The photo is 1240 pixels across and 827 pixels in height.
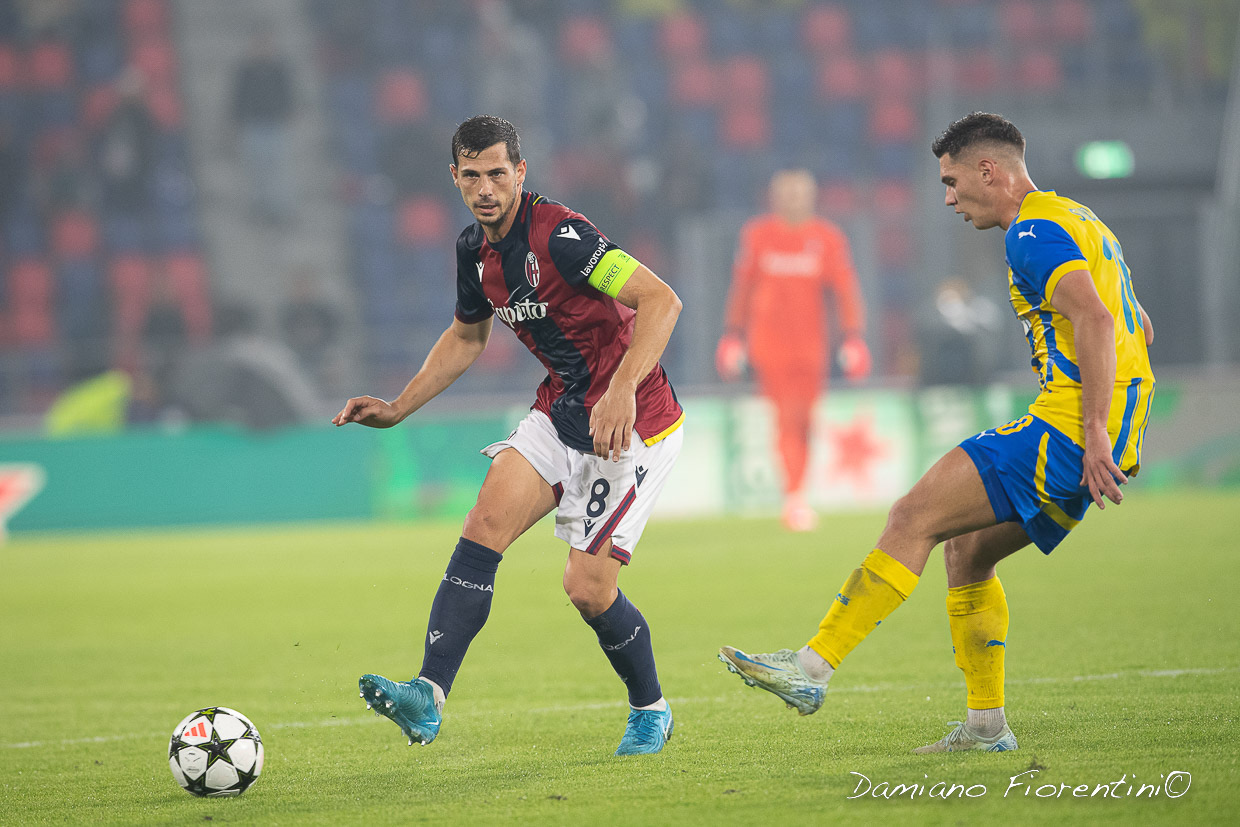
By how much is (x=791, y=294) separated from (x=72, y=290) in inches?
426

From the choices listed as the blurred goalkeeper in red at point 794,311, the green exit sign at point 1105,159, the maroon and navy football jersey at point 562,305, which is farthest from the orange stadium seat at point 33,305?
the maroon and navy football jersey at point 562,305

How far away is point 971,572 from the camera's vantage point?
389cm

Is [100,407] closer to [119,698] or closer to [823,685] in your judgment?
[119,698]

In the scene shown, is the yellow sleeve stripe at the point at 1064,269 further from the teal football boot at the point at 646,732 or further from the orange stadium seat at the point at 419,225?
the orange stadium seat at the point at 419,225

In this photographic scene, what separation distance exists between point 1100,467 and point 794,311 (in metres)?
8.46

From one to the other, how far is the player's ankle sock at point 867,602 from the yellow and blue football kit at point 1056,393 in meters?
0.31

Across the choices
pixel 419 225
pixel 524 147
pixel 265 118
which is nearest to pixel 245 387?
pixel 419 225

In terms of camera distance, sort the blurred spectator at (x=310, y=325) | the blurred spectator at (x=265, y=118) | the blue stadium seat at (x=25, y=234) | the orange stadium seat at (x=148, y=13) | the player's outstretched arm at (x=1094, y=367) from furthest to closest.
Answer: the orange stadium seat at (x=148, y=13), the blue stadium seat at (x=25, y=234), the blurred spectator at (x=265, y=118), the blurred spectator at (x=310, y=325), the player's outstretched arm at (x=1094, y=367)

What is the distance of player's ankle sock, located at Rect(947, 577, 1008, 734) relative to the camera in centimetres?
389

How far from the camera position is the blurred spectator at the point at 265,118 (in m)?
17.4

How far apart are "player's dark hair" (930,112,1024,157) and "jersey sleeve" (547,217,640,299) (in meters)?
0.94

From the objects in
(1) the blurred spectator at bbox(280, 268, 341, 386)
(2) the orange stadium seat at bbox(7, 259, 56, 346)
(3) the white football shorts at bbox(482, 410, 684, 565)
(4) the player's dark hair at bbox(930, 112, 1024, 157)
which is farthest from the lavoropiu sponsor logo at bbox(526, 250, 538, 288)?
(2) the orange stadium seat at bbox(7, 259, 56, 346)

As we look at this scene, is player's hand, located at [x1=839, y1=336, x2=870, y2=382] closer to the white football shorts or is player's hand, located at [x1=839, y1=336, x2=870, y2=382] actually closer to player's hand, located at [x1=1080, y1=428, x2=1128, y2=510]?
the white football shorts

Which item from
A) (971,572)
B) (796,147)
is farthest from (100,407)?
(971,572)
